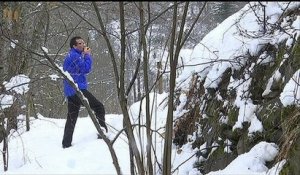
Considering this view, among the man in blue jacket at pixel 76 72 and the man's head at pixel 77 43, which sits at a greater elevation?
the man's head at pixel 77 43

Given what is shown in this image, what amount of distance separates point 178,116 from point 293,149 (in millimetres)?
2600

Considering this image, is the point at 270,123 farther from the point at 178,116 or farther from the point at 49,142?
the point at 49,142

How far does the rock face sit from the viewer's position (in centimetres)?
388

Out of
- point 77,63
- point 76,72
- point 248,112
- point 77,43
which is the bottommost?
point 248,112

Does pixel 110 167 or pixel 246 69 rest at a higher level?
pixel 246 69

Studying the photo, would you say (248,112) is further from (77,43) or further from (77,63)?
(77,43)

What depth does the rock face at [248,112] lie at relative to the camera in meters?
3.88

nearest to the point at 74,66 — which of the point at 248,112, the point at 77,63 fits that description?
the point at 77,63

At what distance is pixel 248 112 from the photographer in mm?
4410

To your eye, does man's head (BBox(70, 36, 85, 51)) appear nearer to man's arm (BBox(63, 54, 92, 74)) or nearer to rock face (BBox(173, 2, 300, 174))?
man's arm (BBox(63, 54, 92, 74))

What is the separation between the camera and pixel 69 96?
6.54 meters

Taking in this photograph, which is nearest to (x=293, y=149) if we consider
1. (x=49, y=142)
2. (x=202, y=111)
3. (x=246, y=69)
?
(x=246, y=69)

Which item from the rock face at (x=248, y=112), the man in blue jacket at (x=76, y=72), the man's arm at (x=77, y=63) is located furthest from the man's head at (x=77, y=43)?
the rock face at (x=248, y=112)

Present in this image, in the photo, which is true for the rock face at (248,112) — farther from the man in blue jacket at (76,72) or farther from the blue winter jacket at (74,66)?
the blue winter jacket at (74,66)
